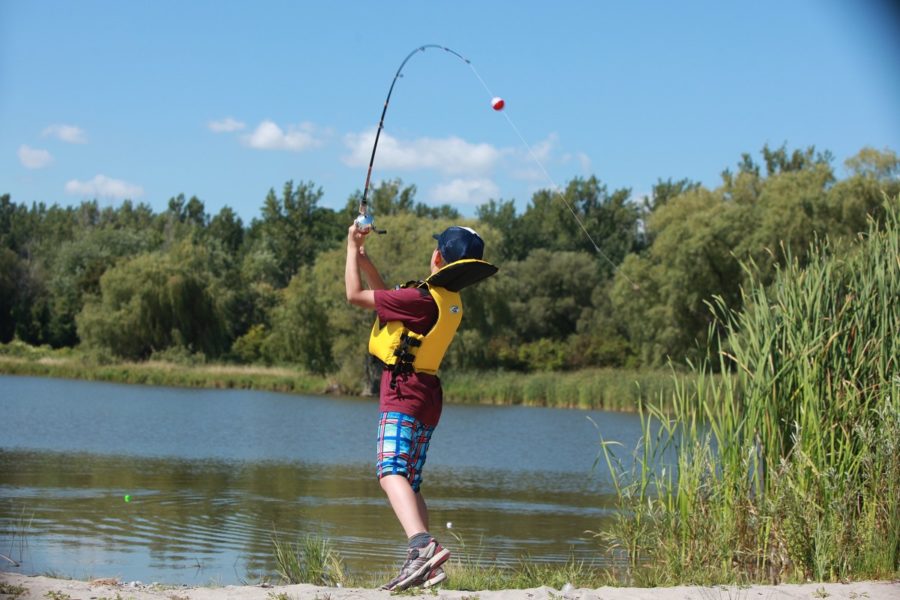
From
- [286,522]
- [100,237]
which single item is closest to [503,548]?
[286,522]

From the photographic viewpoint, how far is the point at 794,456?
6.90 metres

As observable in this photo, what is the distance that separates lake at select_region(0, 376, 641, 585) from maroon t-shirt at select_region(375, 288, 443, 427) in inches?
92.4

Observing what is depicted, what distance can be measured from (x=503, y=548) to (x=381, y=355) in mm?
5150

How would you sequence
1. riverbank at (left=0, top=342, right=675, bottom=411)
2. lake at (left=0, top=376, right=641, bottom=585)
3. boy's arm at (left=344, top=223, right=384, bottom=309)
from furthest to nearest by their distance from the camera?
1. riverbank at (left=0, top=342, right=675, bottom=411)
2. lake at (left=0, top=376, right=641, bottom=585)
3. boy's arm at (left=344, top=223, right=384, bottom=309)

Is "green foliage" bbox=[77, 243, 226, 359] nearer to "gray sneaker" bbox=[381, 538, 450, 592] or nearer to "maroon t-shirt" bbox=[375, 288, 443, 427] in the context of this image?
"maroon t-shirt" bbox=[375, 288, 443, 427]

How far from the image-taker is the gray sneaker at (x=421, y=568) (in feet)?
16.5

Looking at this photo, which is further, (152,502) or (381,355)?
(152,502)

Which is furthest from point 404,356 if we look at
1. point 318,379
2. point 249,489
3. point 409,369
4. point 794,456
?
point 318,379

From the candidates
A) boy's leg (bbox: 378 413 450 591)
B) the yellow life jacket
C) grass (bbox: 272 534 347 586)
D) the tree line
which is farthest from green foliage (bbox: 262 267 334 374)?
boy's leg (bbox: 378 413 450 591)

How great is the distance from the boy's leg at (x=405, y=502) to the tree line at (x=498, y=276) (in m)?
9.75

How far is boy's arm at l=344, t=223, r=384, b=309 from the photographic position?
5.32 meters

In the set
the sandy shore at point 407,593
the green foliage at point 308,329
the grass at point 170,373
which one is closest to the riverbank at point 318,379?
the grass at point 170,373

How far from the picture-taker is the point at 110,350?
41875 millimetres

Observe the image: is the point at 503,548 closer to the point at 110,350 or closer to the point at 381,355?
the point at 381,355
